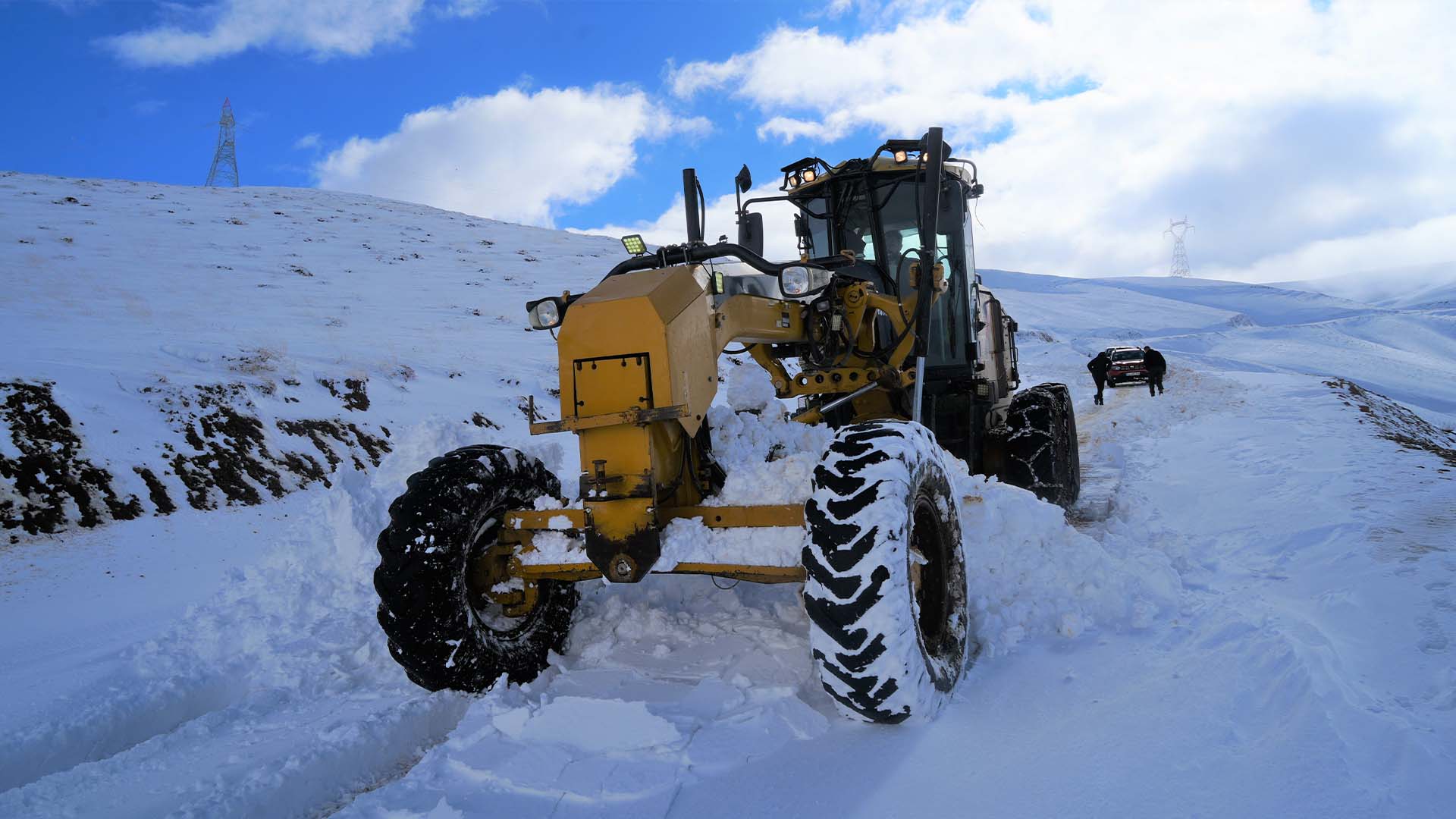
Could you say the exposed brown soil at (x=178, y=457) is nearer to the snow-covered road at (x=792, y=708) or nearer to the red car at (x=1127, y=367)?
the snow-covered road at (x=792, y=708)

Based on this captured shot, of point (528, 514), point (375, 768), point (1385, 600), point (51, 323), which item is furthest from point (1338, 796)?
point (51, 323)

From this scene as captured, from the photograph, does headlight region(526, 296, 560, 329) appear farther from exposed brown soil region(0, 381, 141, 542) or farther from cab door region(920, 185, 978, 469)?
exposed brown soil region(0, 381, 141, 542)

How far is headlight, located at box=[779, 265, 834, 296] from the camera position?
156 inches

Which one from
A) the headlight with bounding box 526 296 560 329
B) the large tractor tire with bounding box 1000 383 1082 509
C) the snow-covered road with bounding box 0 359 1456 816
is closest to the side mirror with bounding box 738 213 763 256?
the headlight with bounding box 526 296 560 329

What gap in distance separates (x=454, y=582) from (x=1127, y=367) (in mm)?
22820

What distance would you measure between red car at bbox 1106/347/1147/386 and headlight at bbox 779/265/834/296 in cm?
2095

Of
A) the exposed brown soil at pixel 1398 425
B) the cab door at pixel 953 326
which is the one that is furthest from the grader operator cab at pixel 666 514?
the exposed brown soil at pixel 1398 425

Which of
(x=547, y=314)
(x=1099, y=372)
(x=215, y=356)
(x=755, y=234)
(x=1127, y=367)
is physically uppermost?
(x=755, y=234)

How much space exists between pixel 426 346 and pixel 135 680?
13.4 metres

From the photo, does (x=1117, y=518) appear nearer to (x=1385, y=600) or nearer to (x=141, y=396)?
(x=1385, y=600)

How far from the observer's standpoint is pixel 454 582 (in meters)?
3.64

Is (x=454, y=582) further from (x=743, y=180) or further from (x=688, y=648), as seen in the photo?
(x=743, y=180)

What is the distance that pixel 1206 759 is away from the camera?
2.78 meters

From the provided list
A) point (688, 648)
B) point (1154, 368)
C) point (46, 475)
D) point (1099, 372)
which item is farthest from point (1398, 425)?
point (46, 475)
